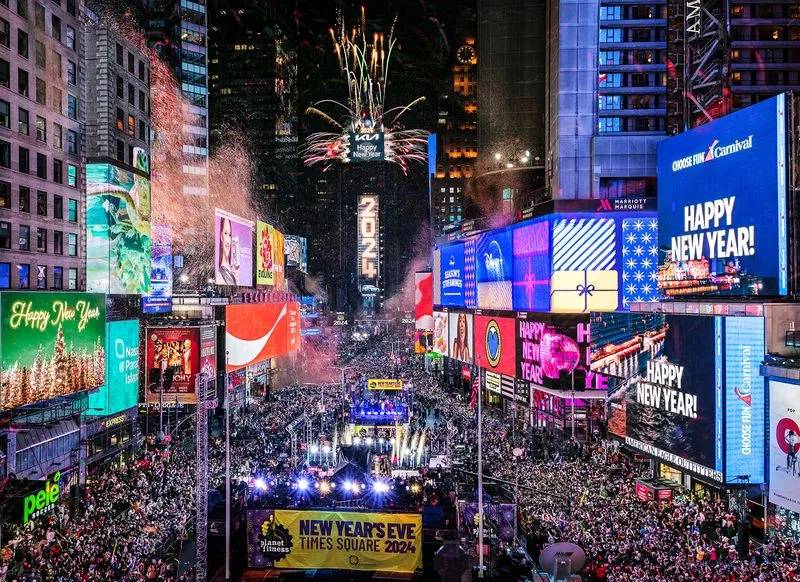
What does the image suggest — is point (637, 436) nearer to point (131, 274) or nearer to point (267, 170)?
point (131, 274)

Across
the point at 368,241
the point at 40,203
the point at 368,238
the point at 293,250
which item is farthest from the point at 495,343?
the point at 293,250

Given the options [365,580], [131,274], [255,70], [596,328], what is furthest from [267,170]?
[365,580]

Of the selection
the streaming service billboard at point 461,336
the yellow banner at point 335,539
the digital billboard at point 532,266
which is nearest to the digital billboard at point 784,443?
the yellow banner at point 335,539

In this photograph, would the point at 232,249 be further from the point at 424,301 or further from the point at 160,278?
the point at 424,301

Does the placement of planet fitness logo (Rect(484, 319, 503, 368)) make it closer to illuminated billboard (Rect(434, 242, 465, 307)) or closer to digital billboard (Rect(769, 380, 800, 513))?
illuminated billboard (Rect(434, 242, 465, 307))

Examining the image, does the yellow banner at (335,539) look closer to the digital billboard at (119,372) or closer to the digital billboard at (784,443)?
the digital billboard at (784,443)
